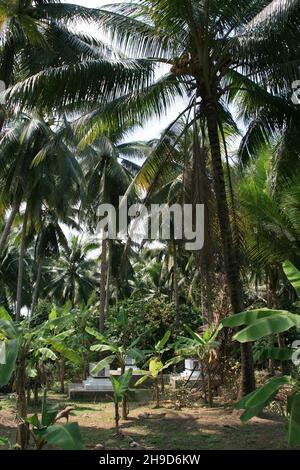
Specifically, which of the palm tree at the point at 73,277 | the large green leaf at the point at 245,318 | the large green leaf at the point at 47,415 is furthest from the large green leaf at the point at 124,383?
the palm tree at the point at 73,277

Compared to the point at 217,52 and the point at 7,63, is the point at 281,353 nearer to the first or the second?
the point at 217,52

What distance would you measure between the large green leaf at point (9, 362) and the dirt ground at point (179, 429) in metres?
1.99

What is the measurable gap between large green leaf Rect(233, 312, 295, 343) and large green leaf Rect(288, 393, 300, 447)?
0.79 meters

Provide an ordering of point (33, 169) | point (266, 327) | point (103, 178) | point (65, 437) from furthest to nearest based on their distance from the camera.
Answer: point (103, 178)
point (33, 169)
point (266, 327)
point (65, 437)

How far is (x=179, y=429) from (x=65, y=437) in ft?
13.0

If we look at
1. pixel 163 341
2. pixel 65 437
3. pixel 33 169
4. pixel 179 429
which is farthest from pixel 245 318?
pixel 33 169

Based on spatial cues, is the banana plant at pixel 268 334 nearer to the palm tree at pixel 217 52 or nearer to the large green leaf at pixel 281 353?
the large green leaf at pixel 281 353

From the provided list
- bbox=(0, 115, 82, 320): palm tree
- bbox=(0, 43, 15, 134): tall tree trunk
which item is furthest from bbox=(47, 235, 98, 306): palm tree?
bbox=(0, 43, 15, 134): tall tree trunk

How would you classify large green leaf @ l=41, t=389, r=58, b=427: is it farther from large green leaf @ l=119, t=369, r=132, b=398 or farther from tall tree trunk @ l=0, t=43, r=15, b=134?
tall tree trunk @ l=0, t=43, r=15, b=134

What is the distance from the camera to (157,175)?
1054 centimetres

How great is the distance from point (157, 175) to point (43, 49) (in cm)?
447

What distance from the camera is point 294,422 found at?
568 cm

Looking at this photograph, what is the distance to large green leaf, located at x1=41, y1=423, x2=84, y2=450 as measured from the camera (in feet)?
17.3
